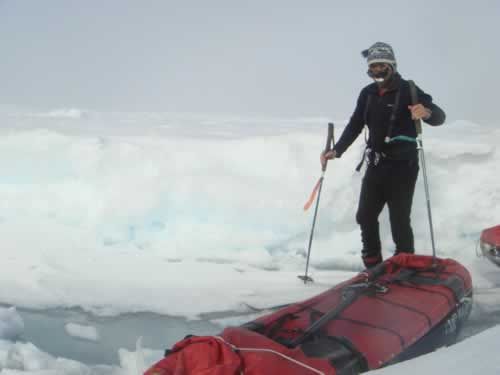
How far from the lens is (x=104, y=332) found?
2.76 m

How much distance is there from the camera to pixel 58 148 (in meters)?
5.27

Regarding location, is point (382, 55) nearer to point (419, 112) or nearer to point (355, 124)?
point (419, 112)

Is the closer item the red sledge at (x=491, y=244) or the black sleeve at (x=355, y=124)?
the black sleeve at (x=355, y=124)

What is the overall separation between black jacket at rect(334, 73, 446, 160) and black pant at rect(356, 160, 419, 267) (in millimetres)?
75

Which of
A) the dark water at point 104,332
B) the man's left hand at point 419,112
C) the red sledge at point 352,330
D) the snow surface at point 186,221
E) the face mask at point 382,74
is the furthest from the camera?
the snow surface at point 186,221

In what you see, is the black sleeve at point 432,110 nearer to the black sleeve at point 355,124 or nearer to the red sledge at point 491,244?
the black sleeve at point 355,124

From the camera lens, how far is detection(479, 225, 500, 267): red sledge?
3.53 metres

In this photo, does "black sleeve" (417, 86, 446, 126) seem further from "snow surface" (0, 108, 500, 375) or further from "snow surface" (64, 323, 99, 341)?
"snow surface" (64, 323, 99, 341)

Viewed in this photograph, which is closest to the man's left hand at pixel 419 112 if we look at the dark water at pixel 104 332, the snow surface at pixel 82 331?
the dark water at pixel 104 332

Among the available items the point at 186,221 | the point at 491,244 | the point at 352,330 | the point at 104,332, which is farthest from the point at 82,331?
the point at 491,244

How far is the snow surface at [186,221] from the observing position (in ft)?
10.7

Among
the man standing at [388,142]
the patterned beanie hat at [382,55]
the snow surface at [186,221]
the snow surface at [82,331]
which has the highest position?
the patterned beanie hat at [382,55]

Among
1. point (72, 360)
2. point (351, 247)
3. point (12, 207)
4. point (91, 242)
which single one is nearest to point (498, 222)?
point (351, 247)

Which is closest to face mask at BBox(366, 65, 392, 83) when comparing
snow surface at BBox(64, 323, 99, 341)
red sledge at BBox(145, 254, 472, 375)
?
red sledge at BBox(145, 254, 472, 375)
